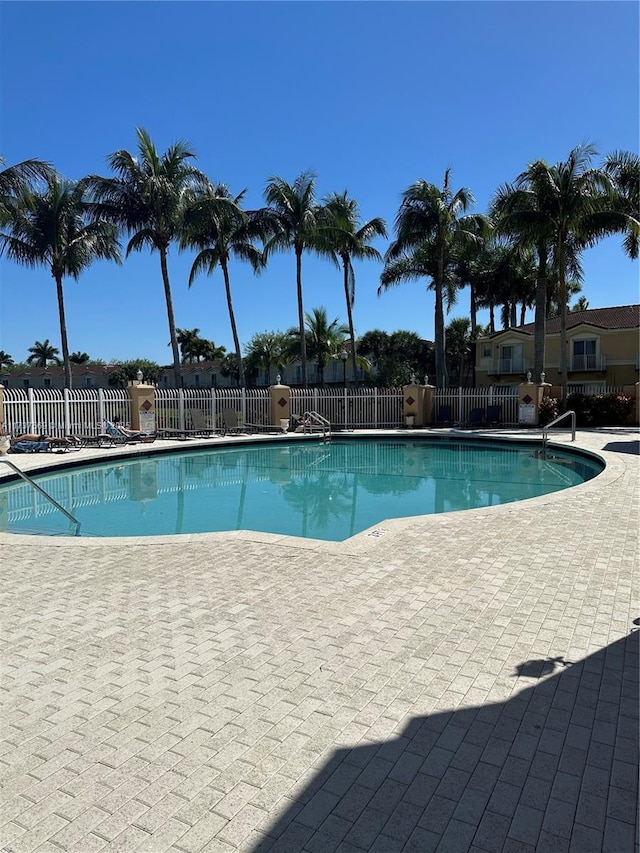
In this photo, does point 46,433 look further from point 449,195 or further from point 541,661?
point 449,195

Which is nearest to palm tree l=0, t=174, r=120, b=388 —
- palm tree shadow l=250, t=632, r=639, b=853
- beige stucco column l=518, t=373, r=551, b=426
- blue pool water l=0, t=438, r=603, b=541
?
blue pool water l=0, t=438, r=603, b=541

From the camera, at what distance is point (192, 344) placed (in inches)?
2918

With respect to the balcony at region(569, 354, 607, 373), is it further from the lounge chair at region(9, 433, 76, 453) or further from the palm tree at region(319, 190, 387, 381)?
the lounge chair at region(9, 433, 76, 453)

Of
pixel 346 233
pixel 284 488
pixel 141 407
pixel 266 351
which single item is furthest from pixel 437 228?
pixel 266 351

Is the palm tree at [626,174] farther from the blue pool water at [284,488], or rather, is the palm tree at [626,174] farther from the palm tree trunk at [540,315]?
the blue pool water at [284,488]

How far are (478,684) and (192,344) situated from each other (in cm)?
7388

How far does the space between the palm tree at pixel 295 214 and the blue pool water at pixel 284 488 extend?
12.9m

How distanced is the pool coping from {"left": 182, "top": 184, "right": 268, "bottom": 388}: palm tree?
9725 mm

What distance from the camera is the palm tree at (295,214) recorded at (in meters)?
29.2

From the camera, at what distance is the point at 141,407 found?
20.5 metres

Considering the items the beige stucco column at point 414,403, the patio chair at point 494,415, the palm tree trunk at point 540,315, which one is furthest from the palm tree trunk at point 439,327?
the palm tree trunk at point 540,315

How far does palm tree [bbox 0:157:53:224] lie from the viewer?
2023cm

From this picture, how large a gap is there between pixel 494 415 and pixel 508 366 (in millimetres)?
16645

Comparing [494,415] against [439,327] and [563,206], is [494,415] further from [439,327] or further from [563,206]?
[563,206]
